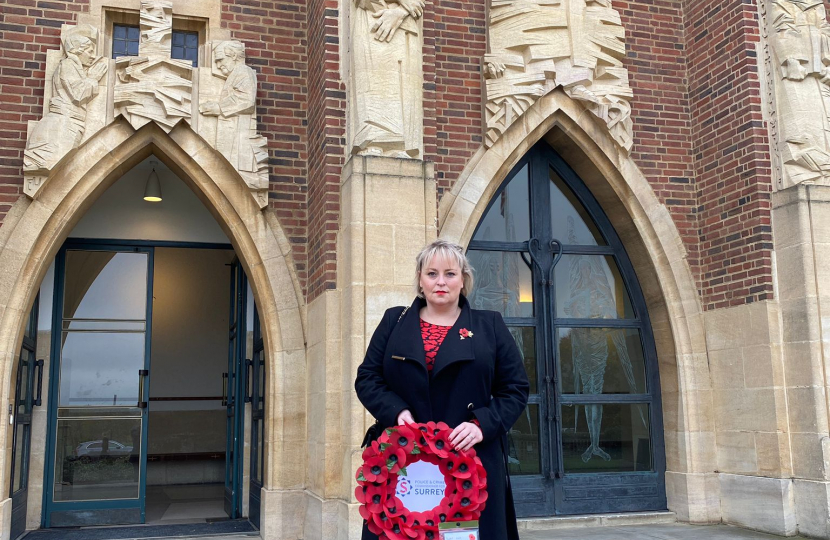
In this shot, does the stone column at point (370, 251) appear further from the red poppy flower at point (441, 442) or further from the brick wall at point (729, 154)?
the red poppy flower at point (441, 442)

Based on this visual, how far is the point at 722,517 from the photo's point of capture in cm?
725

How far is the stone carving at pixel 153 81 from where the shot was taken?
6.77 metres

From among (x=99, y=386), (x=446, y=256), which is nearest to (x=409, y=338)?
(x=446, y=256)

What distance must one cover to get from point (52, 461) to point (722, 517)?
6.19 m

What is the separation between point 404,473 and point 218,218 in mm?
4930

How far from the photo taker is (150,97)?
6852mm

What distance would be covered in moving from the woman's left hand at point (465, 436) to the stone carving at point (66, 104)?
5.02 metres

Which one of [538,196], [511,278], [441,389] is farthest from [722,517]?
[441,389]

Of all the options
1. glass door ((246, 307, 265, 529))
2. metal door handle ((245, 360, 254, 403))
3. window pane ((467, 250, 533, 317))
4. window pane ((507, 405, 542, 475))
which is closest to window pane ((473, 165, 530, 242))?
window pane ((467, 250, 533, 317))

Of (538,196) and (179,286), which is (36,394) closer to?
(538,196)

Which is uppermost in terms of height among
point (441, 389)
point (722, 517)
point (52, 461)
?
point (441, 389)

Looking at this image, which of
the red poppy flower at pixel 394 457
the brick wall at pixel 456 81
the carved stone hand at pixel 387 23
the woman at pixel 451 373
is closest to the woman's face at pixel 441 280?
the woman at pixel 451 373

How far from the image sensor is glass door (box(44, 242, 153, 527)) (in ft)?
25.8

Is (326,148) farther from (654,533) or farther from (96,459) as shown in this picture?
(654,533)
